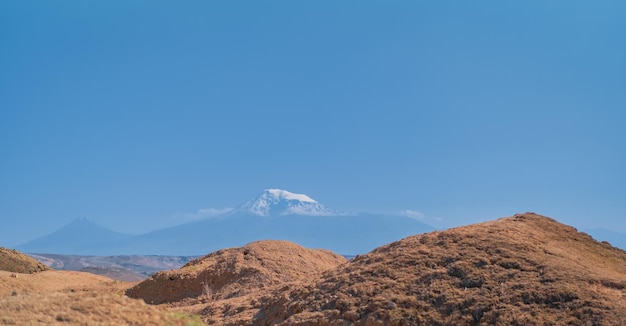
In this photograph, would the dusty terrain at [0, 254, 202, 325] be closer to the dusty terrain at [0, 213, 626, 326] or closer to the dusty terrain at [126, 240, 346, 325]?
the dusty terrain at [0, 213, 626, 326]

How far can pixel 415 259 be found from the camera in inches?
638

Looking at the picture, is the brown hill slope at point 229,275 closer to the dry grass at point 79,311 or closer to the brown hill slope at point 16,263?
the dry grass at point 79,311

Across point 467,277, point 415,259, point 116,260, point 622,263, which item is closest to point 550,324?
point 467,277

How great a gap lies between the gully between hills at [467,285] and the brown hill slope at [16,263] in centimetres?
2791

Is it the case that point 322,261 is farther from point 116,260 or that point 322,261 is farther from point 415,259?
point 116,260

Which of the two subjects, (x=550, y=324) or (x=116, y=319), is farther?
(x=550, y=324)

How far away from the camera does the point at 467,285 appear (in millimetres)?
14406

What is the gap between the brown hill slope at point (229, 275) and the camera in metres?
24.1

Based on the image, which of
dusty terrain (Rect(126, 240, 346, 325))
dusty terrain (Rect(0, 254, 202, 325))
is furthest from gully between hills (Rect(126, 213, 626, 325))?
dusty terrain (Rect(0, 254, 202, 325))

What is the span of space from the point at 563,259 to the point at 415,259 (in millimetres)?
3949

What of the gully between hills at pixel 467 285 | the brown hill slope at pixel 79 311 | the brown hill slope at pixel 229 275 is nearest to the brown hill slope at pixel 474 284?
the gully between hills at pixel 467 285

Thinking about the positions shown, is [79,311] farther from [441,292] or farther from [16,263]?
[16,263]

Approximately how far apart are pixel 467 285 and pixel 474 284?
0.59ft

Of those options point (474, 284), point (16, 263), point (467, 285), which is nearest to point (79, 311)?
point (467, 285)
